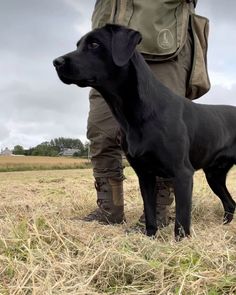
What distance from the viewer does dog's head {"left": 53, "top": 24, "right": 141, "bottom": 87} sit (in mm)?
3771

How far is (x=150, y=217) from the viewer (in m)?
4.42

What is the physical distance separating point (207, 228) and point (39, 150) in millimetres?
49713

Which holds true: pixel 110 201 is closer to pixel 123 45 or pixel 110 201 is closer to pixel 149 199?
pixel 149 199

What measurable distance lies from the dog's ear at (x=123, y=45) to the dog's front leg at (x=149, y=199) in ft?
3.53

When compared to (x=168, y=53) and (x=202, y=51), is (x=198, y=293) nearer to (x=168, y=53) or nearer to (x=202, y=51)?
(x=168, y=53)

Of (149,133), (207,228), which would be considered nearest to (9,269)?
(149,133)

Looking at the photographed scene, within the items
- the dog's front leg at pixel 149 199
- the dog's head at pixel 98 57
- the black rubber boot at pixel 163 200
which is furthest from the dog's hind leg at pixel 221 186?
the dog's head at pixel 98 57

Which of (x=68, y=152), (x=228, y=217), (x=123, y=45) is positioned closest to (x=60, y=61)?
(x=123, y=45)

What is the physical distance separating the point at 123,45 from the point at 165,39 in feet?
3.45

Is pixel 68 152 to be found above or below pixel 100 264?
below

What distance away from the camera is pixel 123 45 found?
383 cm

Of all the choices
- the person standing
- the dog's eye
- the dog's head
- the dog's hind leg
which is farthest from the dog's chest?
the dog's hind leg

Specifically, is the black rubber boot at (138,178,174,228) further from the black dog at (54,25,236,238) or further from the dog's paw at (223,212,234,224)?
the black dog at (54,25,236,238)

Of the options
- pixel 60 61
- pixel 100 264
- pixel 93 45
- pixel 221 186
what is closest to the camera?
pixel 100 264
